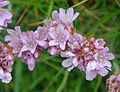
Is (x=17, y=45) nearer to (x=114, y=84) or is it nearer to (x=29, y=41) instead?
(x=29, y=41)

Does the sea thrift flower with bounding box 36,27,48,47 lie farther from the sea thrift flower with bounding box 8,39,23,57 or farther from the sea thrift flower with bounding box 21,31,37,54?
the sea thrift flower with bounding box 8,39,23,57

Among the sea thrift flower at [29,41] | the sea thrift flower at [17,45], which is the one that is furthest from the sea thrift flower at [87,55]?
the sea thrift flower at [17,45]

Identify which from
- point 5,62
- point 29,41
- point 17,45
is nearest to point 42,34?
point 29,41

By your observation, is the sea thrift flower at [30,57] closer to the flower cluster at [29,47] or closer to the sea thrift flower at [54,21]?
the flower cluster at [29,47]

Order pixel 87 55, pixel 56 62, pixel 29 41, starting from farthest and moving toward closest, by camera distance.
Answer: pixel 56 62 → pixel 29 41 → pixel 87 55

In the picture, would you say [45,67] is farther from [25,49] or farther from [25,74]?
[25,49]

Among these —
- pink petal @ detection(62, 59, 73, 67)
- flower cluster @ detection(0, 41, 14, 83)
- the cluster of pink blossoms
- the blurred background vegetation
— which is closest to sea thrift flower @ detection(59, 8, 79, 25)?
the cluster of pink blossoms

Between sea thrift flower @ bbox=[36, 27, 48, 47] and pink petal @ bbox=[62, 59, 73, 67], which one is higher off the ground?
sea thrift flower @ bbox=[36, 27, 48, 47]
